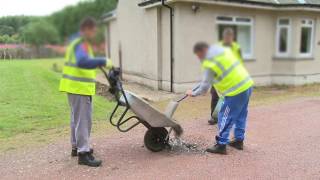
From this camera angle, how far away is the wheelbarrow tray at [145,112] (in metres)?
5.77

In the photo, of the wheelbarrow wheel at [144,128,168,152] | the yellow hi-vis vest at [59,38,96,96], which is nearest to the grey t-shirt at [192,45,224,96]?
the wheelbarrow wheel at [144,128,168,152]

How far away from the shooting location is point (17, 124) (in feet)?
26.7

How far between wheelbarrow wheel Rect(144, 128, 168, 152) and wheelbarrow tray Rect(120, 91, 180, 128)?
273 mm

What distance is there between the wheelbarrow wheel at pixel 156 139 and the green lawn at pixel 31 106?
197cm

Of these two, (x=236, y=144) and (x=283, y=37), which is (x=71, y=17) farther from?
(x=283, y=37)

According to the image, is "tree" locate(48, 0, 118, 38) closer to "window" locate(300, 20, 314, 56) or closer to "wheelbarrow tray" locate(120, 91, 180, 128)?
"wheelbarrow tray" locate(120, 91, 180, 128)

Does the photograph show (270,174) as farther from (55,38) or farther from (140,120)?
(55,38)

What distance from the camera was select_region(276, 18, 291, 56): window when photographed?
48.6ft

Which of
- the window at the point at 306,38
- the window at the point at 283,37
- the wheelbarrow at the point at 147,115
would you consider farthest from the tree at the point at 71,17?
the window at the point at 306,38

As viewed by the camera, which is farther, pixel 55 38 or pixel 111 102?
pixel 111 102

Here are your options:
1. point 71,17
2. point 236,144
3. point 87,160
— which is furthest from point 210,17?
point 71,17

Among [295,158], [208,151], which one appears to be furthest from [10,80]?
[295,158]

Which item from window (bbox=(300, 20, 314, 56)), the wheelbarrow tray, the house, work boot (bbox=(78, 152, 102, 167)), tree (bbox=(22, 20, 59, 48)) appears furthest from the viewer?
window (bbox=(300, 20, 314, 56))

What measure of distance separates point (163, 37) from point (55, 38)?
31.7ft
